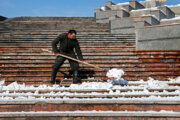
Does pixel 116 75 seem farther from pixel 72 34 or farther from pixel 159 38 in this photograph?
pixel 159 38

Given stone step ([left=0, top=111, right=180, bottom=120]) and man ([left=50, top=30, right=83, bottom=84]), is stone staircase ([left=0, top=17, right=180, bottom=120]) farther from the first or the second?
man ([left=50, top=30, right=83, bottom=84])

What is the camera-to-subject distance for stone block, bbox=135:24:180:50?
788 cm

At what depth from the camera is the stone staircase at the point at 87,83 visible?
407 cm

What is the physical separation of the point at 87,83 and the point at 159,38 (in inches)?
169

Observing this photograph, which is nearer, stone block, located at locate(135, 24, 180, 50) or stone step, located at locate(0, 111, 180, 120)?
stone step, located at locate(0, 111, 180, 120)

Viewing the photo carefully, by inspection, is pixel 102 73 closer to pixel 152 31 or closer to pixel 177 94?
pixel 177 94

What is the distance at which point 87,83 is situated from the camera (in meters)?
5.66

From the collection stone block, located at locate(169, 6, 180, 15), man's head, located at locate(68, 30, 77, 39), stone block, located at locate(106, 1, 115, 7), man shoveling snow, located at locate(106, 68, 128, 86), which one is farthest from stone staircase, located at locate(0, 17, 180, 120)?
stone block, located at locate(169, 6, 180, 15)

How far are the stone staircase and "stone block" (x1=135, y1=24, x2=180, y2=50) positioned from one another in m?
0.35

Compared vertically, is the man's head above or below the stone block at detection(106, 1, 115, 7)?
below

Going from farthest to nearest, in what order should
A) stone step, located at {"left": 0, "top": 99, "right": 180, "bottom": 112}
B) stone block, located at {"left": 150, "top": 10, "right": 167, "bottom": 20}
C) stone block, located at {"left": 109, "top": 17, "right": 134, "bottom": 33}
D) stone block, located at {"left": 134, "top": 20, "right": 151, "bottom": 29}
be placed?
stone block, located at {"left": 150, "top": 10, "right": 167, "bottom": 20}, stone block, located at {"left": 109, "top": 17, "right": 134, "bottom": 33}, stone block, located at {"left": 134, "top": 20, "right": 151, "bottom": 29}, stone step, located at {"left": 0, "top": 99, "right": 180, "bottom": 112}

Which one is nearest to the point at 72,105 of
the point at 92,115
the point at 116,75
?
the point at 92,115

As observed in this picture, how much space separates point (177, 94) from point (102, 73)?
107 inches

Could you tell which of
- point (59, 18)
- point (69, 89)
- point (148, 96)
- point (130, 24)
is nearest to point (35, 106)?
point (69, 89)
